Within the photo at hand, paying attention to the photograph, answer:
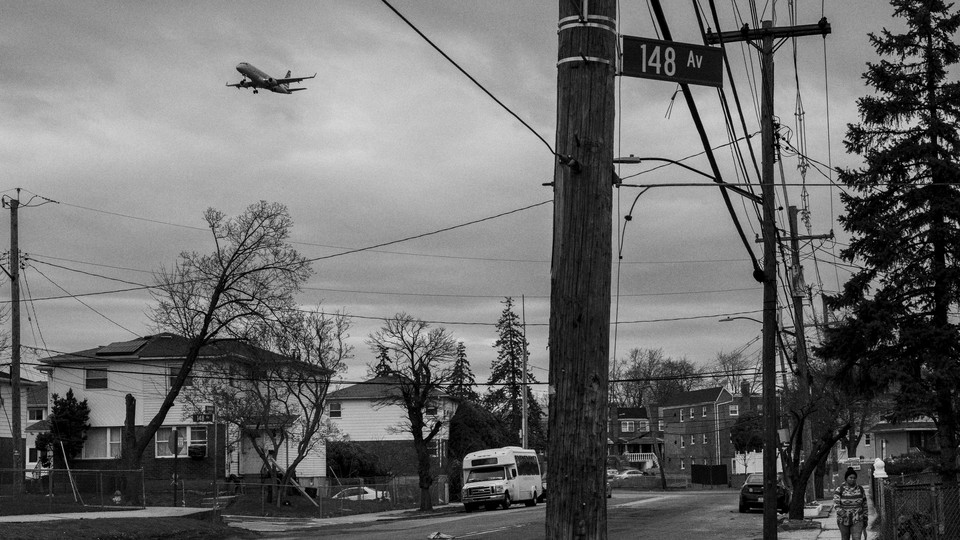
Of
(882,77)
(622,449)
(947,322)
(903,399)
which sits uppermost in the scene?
(882,77)

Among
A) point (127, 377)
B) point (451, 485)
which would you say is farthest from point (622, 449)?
point (127, 377)

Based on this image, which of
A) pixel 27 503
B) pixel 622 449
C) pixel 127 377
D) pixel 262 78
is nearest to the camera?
pixel 262 78

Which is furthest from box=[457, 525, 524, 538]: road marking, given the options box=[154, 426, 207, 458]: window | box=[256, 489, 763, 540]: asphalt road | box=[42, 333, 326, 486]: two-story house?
box=[154, 426, 207, 458]: window

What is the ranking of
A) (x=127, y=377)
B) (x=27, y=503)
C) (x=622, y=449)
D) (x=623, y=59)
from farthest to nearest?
(x=622, y=449)
(x=127, y=377)
(x=27, y=503)
(x=623, y=59)

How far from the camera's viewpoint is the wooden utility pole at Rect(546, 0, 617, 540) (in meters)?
6.10

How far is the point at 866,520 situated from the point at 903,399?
10.3m

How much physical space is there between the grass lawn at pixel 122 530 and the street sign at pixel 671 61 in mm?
19754

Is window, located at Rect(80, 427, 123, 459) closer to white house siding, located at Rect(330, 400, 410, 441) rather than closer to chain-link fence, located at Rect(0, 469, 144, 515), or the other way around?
Answer: chain-link fence, located at Rect(0, 469, 144, 515)

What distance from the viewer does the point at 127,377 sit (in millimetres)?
55312

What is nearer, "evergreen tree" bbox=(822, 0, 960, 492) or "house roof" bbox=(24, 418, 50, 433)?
"evergreen tree" bbox=(822, 0, 960, 492)

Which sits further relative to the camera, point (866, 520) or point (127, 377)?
point (127, 377)

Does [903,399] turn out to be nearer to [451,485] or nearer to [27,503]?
[27,503]

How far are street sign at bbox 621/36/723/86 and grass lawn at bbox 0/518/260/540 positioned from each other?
19754 millimetres

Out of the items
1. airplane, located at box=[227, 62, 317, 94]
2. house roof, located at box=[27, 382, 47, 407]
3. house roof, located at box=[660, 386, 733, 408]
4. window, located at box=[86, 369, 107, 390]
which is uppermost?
airplane, located at box=[227, 62, 317, 94]
